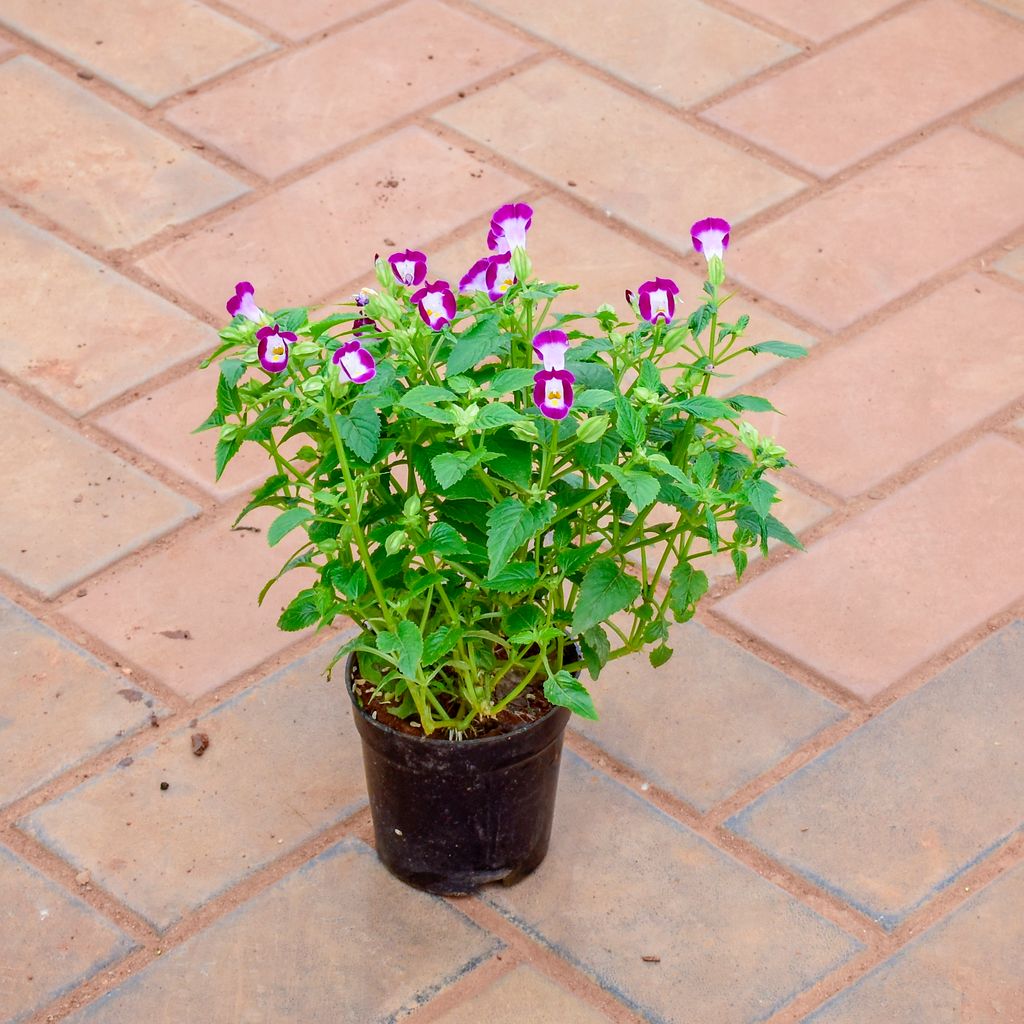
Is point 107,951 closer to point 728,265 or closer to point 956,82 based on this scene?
point 728,265

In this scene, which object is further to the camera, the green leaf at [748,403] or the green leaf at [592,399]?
the green leaf at [748,403]

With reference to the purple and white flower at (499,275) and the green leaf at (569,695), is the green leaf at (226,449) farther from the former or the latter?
the green leaf at (569,695)

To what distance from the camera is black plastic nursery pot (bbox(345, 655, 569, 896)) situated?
2014 mm

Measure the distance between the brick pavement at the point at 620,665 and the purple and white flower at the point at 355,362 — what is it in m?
0.79

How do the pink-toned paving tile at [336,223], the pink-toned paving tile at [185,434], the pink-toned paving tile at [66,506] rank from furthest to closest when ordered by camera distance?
1. the pink-toned paving tile at [336,223]
2. the pink-toned paving tile at [185,434]
3. the pink-toned paving tile at [66,506]

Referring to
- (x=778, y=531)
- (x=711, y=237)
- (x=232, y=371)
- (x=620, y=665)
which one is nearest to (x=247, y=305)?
(x=232, y=371)

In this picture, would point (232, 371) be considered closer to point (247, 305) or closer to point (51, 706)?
point (247, 305)

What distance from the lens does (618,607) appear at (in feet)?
6.10

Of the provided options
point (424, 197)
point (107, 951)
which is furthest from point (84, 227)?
point (107, 951)

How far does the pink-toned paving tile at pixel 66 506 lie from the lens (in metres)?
2.63

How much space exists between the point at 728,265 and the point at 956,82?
2.66 feet

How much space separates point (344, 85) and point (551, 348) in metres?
1.99

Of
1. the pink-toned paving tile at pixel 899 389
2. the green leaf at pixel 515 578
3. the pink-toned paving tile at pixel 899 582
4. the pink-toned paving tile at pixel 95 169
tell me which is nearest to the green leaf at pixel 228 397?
the green leaf at pixel 515 578

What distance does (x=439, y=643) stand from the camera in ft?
6.14
